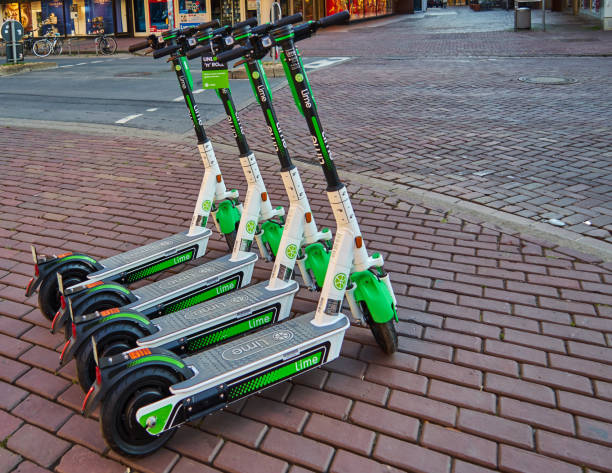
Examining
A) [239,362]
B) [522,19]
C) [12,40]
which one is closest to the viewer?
[239,362]

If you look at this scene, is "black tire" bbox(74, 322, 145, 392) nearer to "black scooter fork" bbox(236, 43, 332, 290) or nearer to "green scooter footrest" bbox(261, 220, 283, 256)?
"black scooter fork" bbox(236, 43, 332, 290)

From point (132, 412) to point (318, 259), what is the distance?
1365mm

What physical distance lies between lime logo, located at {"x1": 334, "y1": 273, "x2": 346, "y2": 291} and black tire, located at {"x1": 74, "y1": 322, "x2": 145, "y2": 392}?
104cm

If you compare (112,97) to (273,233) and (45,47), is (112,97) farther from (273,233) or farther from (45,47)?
(45,47)

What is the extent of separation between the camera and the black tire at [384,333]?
3.07 meters

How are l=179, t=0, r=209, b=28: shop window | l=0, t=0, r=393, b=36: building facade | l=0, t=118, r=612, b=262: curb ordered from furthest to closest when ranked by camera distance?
l=0, t=0, r=393, b=36: building facade < l=179, t=0, r=209, b=28: shop window < l=0, t=118, r=612, b=262: curb

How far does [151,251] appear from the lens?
401cm

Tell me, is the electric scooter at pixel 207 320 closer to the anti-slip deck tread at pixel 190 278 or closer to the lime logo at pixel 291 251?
the lime logo at pixel 291 251

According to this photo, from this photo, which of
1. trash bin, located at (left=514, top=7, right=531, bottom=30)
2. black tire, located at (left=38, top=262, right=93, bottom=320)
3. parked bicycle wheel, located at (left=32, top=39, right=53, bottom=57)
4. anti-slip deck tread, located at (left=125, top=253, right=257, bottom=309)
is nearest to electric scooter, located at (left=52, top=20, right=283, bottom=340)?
anti-slip deck tread, located at (left=125, top=253, right=257, bottom=309)

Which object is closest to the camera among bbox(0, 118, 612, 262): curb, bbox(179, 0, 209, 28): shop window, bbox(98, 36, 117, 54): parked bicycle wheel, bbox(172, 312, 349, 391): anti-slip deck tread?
bbox(172, 312, 349, 391): anti-slip deck tread

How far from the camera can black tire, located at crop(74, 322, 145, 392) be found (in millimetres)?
2793

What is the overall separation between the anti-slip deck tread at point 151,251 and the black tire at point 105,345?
81 centimetres

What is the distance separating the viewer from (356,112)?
30.8 ft

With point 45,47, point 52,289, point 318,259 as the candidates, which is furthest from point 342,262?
point 45,47
